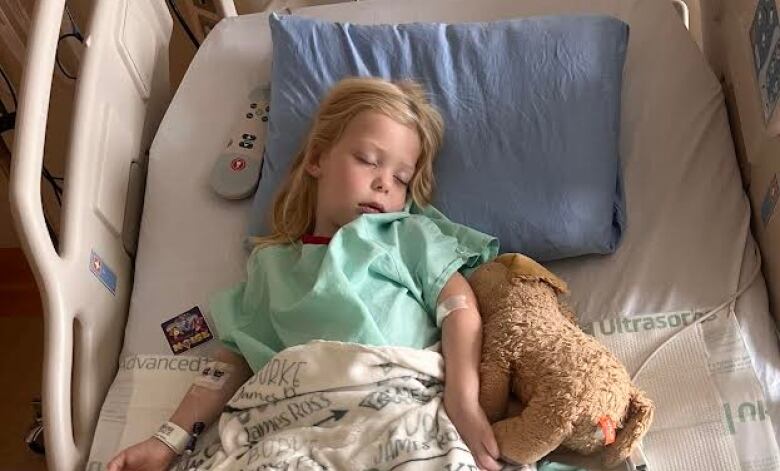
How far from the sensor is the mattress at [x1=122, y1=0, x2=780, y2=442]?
4.71 feet

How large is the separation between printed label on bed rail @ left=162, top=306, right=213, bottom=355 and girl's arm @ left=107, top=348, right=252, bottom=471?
78mm

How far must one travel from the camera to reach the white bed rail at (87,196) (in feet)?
4.33

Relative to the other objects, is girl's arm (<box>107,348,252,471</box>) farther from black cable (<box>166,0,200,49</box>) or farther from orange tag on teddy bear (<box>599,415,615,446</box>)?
black cable (<box>166,0,200,49</box>)

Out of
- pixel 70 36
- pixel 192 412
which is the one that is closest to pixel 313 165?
pixel 192 412

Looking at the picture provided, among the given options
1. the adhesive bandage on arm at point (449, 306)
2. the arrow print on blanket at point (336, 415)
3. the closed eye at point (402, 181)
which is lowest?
the arrow print on blanket at point (336, 415)

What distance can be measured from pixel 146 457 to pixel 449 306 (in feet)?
1.66

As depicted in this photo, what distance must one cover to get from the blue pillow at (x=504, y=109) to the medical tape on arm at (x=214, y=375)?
29 centimetres

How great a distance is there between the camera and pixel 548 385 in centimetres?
118

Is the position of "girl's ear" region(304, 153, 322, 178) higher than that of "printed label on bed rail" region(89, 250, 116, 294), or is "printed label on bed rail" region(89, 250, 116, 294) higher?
"girl's ear" region(304, 153, 322, 178)

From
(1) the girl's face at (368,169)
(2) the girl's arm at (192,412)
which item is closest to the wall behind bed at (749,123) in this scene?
(1) the girl's face at (368,169)

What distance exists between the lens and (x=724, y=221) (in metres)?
1.49

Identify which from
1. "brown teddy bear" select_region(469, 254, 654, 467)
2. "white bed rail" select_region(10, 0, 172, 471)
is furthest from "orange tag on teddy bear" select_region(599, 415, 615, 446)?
"white bed rail" select_region(10, 0, 172, 471)

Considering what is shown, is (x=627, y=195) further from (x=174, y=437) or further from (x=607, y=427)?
(x=174, y=437)

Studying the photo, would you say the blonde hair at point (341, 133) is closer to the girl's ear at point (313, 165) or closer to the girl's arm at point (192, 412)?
the girl's ear at point (313, 165)
